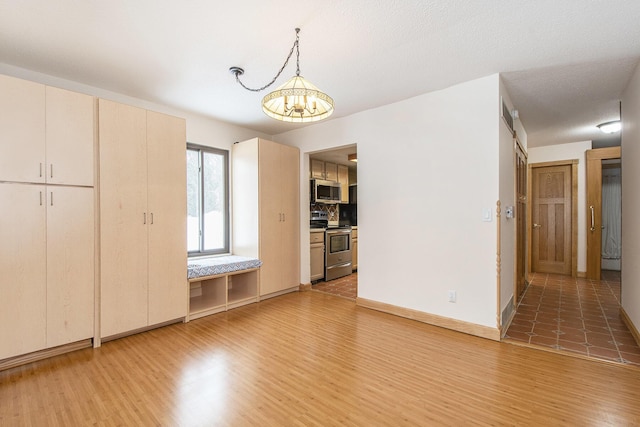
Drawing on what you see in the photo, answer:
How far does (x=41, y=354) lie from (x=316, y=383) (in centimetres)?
241

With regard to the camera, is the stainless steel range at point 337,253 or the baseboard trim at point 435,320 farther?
the stainless steel range at point 337,253

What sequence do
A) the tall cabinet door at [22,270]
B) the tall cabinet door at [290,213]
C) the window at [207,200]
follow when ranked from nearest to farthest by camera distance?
the tall cabinet door at [22,270] < the window at [207,200] < the tall cabinet door at [290,213]

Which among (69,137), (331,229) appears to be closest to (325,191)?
(331,229)

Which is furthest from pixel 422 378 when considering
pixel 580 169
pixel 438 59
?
pixel 580 169

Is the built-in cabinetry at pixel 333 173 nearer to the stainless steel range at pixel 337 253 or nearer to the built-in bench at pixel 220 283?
the stainless steel range at pixel 337 253

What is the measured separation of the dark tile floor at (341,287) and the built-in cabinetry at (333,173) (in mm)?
1767

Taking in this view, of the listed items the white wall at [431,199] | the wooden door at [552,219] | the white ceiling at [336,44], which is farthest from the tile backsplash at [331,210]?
the wooden door at [552,219]

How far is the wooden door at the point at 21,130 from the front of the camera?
2391mm

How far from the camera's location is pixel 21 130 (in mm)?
2463

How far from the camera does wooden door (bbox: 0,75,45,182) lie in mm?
2391

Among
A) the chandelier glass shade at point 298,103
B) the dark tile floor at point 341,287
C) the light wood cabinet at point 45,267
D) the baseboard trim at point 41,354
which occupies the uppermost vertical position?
the chandelier glass shade at point 298,103

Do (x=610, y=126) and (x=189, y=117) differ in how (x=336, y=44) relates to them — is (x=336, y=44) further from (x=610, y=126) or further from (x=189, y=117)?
(x=610, y=126)

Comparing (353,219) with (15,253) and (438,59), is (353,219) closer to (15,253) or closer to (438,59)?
(438,59)

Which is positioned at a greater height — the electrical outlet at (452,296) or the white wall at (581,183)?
the white wall at (581,183)
